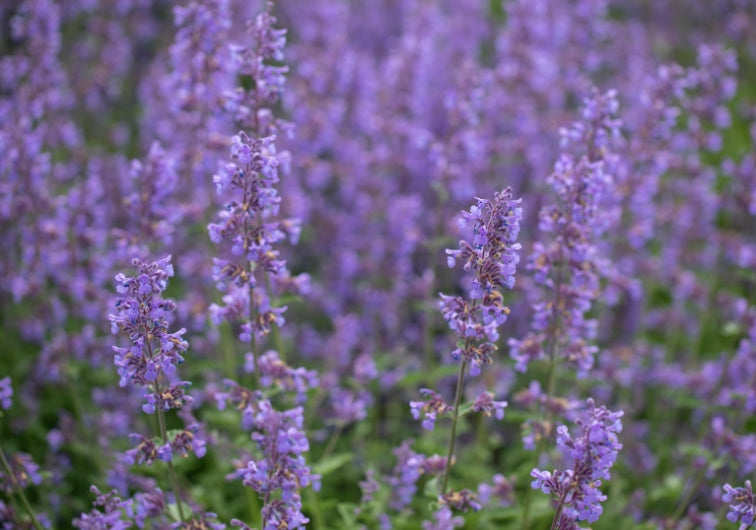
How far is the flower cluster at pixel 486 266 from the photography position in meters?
4.15

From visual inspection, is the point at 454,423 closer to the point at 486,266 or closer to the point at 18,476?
the point at 486,266

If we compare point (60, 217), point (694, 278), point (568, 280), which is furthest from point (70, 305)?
point (694, 278)

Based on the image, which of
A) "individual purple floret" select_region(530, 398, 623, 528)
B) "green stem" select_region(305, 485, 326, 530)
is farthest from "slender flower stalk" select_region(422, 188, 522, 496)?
"green stem" select_region(305, 485, 326, 530)

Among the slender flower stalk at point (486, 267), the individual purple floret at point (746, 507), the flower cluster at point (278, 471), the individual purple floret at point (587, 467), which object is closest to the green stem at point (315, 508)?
the flower cluster at point (278, 471)

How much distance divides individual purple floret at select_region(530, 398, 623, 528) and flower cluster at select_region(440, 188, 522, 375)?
70 cm

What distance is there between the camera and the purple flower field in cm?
466

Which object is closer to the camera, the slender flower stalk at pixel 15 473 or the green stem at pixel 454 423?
the green stem at pixel 454 423

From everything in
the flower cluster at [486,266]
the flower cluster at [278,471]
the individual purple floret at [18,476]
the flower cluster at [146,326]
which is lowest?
the individual purple floret at [18,476]

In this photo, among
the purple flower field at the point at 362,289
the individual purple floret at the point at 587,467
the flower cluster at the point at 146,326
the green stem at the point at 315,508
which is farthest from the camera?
the green stem at the point at 315,508

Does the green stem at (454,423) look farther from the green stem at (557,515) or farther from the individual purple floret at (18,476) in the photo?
the individual purple floret at (18,476)

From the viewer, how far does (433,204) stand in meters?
10.5

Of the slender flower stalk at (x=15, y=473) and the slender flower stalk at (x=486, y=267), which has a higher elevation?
the slender flower stalk at (x=486, y=267)

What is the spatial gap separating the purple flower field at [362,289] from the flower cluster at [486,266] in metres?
0.02

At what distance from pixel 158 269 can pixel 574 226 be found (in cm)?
288
